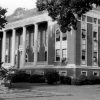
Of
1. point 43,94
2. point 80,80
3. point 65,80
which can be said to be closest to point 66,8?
point 43,94

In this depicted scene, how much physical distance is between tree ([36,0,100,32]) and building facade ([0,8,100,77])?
14.3 meters

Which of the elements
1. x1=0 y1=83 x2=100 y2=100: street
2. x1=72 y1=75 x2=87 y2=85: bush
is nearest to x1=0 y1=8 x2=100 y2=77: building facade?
x1=72 y1=75 x2=87 y2=85: bush

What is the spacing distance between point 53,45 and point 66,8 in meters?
20.2

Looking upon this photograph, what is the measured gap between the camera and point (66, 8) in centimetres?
2548

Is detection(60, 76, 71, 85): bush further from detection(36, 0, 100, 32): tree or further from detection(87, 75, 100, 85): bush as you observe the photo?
detection(36, 0, 100, 32): tree

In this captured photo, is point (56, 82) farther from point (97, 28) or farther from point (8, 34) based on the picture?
point (8, 34)

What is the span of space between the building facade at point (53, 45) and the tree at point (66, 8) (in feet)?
47.0

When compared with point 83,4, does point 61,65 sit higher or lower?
lower

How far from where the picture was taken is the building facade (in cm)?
4228

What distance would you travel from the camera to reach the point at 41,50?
160ft

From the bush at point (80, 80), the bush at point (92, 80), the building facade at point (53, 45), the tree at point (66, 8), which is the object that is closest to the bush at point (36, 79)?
the building facade at point (53, 45)

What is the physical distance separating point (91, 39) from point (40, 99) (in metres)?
27.2

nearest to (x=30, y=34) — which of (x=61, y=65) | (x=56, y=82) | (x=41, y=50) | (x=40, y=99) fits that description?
(x=41, y=50)

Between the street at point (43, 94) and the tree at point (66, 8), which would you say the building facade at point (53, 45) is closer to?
the street at point (43, 94)
